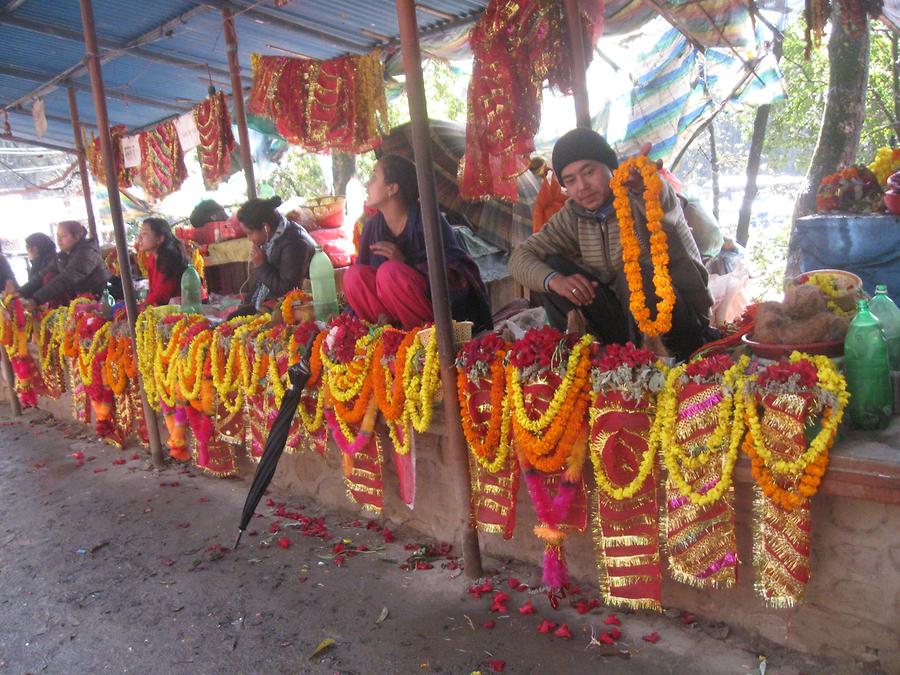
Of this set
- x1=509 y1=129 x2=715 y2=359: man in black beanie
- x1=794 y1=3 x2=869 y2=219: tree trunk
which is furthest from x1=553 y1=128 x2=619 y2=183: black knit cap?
x1=794 y1=3 x2=869 y2=219: tree trunk

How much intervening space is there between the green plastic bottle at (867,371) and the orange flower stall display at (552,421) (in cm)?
83

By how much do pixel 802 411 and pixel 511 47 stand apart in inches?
116

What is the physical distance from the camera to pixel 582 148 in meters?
2.91

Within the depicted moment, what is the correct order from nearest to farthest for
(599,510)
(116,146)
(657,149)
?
(599,510) → (657,149) → (116,146)

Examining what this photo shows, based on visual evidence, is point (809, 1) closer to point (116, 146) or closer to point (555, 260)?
point (555, 260)

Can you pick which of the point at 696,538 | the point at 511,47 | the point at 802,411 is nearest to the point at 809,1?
the point at 511,47

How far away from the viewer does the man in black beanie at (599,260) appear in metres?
2.81

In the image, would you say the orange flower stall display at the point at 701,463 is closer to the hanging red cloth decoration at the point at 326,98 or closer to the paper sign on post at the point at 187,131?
the hanging red cloth decoration at the point at 326,98

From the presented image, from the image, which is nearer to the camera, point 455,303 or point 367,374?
point 367,374

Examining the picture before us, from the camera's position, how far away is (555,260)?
3129 millimetres

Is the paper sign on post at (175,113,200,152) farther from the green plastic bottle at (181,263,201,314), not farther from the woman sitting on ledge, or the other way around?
the woman sitting on ledge

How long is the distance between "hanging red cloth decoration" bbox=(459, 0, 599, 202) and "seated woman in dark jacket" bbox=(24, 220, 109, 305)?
4.24m

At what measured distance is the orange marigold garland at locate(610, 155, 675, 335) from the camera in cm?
252

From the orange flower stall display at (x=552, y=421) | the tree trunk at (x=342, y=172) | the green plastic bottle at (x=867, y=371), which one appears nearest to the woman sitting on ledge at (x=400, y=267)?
the orange flower stall display at (x=552, y=421)
